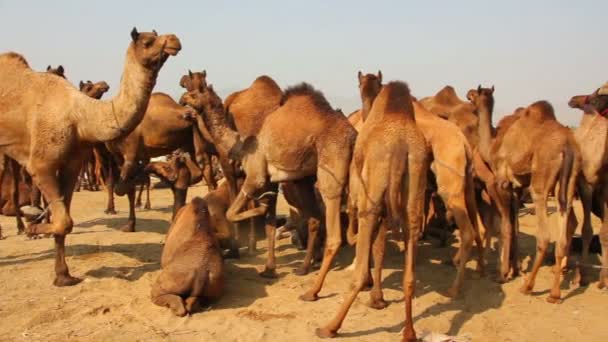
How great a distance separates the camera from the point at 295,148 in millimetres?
8047

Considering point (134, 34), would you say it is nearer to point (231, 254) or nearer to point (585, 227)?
point (231, 254)

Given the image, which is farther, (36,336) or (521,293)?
(521,293)

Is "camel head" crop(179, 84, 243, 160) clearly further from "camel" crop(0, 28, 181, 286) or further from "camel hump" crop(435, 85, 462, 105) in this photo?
"camel hump" crop(435, 85, 462, 105)

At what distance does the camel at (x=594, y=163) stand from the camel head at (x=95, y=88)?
9.56 metres

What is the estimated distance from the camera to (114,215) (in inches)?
565

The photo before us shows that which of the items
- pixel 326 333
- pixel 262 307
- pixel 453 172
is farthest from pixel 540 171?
pixel 262 307

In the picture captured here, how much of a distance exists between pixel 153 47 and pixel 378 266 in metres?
3.78

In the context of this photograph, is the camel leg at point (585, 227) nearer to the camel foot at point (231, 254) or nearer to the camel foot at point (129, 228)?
the camel foot at point (231, 254)

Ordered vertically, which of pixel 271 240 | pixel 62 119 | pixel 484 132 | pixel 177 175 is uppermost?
pixel 62 119

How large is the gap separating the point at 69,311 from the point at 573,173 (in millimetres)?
6428

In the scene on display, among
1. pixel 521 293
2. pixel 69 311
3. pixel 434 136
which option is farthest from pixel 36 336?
pixel 521 293

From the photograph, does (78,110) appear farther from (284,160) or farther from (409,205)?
(409,205)

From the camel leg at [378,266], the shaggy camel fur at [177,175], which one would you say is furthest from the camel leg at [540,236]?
the shaggy camel fur at [177,175]

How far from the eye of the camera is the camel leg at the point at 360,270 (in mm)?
6203
